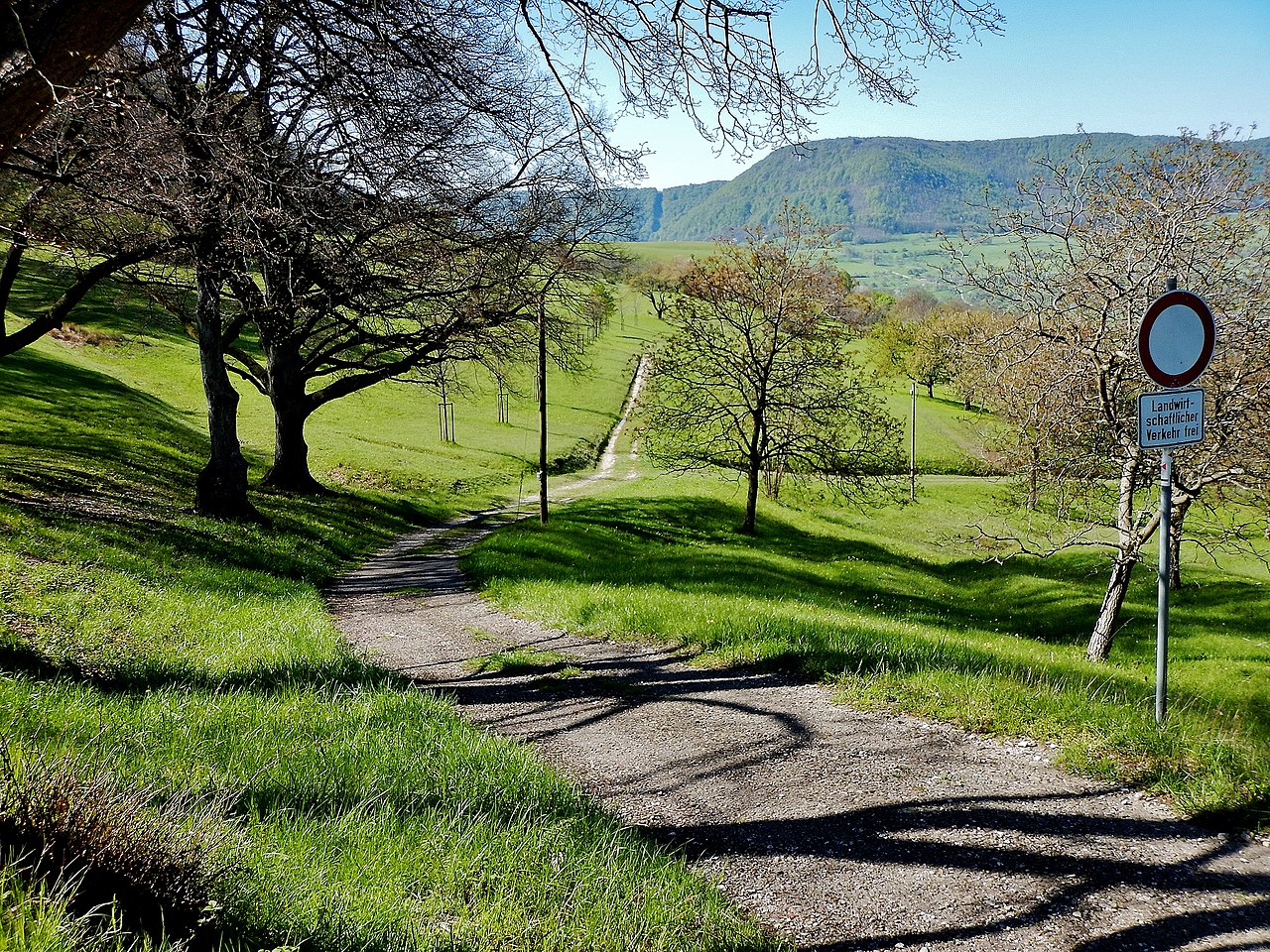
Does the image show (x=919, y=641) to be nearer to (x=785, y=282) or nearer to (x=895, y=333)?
(x=785, y=282)

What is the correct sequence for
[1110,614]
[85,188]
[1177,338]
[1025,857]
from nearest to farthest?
[1025,857]
[1177,338]
[85,188]
[1110,614]

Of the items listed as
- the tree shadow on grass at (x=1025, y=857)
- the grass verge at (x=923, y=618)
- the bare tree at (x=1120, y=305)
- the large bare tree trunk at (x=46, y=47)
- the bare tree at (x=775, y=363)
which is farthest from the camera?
the bare tree at (x=775, y=363)

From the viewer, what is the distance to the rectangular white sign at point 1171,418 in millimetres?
5992

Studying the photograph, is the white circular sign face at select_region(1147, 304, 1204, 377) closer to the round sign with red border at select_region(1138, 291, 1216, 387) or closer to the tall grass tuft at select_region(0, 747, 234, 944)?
the round sign with red border at select_region(1138, 291, 1216, 387)

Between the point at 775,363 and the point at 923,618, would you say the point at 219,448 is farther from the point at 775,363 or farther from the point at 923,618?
the point at 775,363

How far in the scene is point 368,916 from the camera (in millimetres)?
2965

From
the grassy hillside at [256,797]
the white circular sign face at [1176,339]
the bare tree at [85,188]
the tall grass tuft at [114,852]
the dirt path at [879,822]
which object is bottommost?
the dirt path at [879,822]

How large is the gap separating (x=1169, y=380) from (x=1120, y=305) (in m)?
7.12

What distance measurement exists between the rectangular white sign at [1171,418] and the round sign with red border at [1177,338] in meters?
0.17

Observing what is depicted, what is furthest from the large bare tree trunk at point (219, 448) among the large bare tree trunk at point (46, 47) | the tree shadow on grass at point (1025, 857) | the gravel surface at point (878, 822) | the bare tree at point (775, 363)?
the tree shadow on grass at point (1025, 857)

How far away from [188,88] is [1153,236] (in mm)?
13828

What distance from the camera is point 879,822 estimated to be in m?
4.47

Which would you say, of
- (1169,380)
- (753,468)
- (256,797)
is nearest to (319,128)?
(256,797)

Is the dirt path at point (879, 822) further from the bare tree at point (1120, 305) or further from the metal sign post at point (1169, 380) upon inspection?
the bare tree at point (1120, 305)
